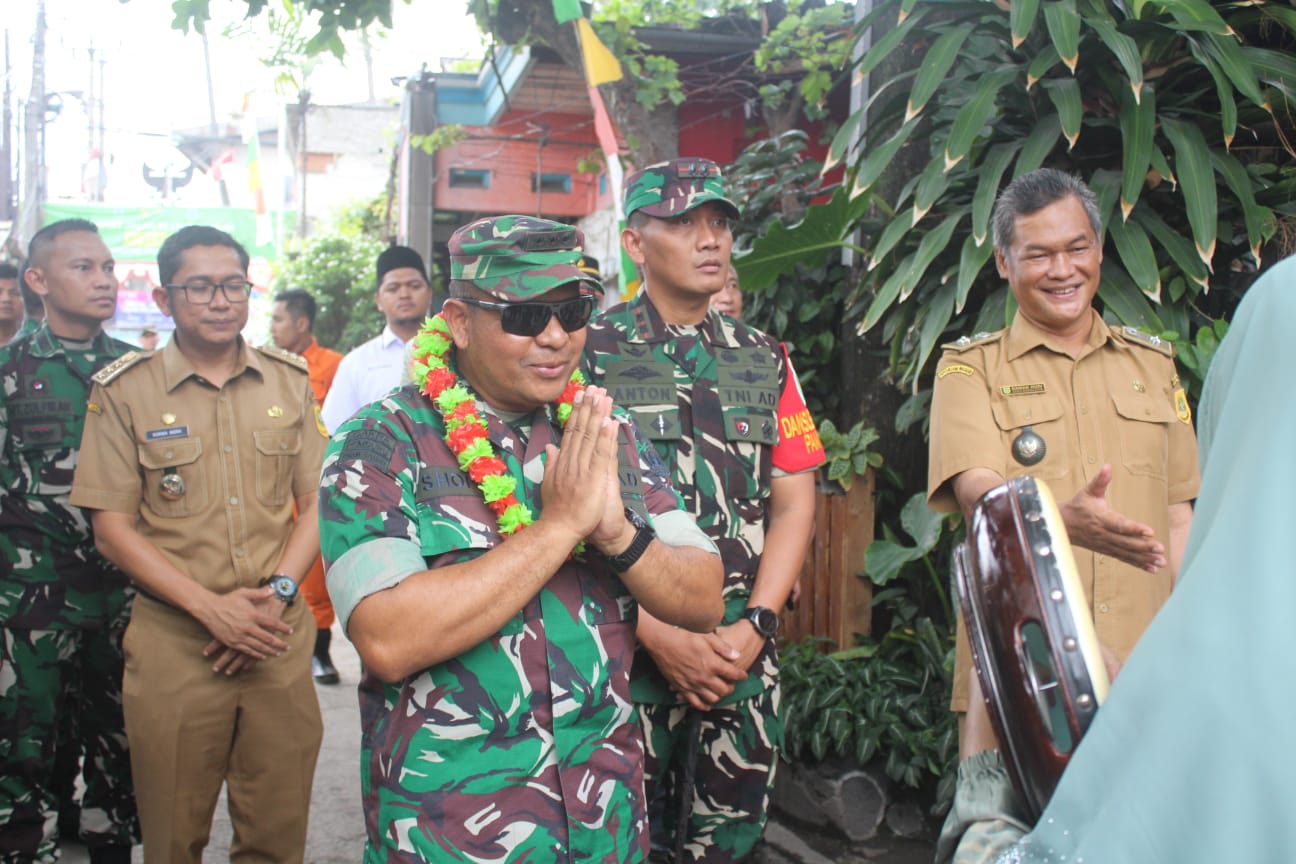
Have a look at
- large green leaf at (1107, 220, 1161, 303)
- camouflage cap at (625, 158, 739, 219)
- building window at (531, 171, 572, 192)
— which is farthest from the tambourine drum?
building window at (531, 171, 572, 192)

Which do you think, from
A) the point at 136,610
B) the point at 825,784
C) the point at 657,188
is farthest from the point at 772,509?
the point at 136,610

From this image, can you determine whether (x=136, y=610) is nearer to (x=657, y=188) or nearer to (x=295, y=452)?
(x=295, y=452)

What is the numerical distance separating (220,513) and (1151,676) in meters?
3.19

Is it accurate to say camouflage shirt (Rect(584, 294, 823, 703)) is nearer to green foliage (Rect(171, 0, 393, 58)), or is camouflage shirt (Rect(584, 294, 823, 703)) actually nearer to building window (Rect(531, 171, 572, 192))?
green foliage (Rect(171, 0, 393, 58))

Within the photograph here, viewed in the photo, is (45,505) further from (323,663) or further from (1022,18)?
(1022,18)

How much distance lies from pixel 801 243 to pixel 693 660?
2578 mm

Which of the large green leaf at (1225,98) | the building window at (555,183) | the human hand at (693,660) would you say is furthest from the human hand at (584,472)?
the building window at (555,183)

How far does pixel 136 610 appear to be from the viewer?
11.8 feet

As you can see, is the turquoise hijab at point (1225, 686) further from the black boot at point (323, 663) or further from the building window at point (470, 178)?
the building window at point (470, 178)

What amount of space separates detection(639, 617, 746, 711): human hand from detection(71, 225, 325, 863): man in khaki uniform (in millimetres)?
1293

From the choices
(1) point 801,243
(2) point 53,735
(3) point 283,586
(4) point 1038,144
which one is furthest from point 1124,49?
(2) point 53,735

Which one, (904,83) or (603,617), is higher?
(904,83)

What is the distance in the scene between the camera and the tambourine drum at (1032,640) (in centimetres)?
109

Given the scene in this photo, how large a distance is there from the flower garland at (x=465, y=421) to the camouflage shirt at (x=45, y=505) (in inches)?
89.1
